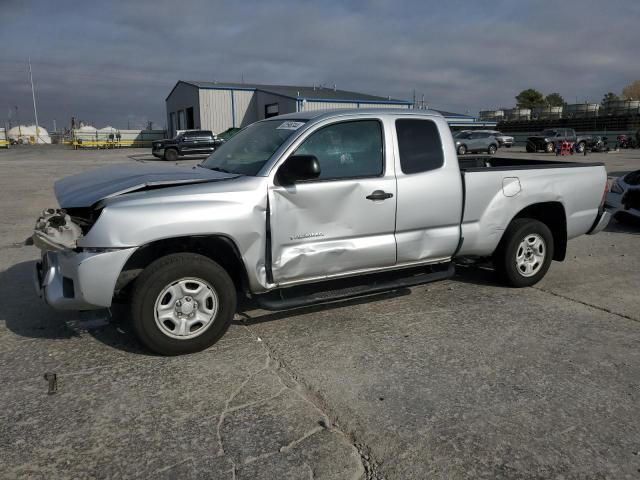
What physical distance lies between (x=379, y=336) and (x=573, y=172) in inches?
117

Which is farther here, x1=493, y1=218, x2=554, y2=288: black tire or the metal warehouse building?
the metal warehouse building

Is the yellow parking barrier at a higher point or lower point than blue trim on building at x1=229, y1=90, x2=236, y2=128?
lower

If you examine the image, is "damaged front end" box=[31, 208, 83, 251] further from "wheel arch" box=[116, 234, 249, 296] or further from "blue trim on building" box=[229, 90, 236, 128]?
"blue trim on building" box=[229, 90, 236, 128]

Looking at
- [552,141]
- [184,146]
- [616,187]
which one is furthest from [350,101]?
[616,187]

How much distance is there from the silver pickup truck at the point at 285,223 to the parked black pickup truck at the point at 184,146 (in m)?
24.7

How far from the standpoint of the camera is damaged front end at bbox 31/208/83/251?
3498 millimetres

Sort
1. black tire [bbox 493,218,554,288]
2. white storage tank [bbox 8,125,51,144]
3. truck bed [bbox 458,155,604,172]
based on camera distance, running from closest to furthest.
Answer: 1. black tire [bbox 493,218,554,288]
2. truck bed [bbox 458,155,604,172]
3. white storage tank [bbox 8,125,51,144]

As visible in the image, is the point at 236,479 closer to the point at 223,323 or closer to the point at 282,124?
the point at 223,323

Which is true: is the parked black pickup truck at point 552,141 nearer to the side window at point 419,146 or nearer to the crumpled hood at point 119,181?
the side window at point 419,146

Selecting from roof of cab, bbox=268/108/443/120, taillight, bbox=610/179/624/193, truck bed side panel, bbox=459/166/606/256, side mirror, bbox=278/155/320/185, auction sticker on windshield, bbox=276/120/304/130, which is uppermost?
roof of cab, bbox=268/108/443/120

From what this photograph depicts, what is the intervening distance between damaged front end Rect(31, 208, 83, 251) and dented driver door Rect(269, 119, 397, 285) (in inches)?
54.6

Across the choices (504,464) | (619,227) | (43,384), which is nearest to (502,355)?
(504,464)

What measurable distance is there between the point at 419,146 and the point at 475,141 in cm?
3088

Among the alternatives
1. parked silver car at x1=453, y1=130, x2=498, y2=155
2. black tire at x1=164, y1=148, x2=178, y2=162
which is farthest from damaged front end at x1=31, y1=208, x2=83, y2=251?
parked silver car at x1=453, y1=130, x2=498, y2=155
